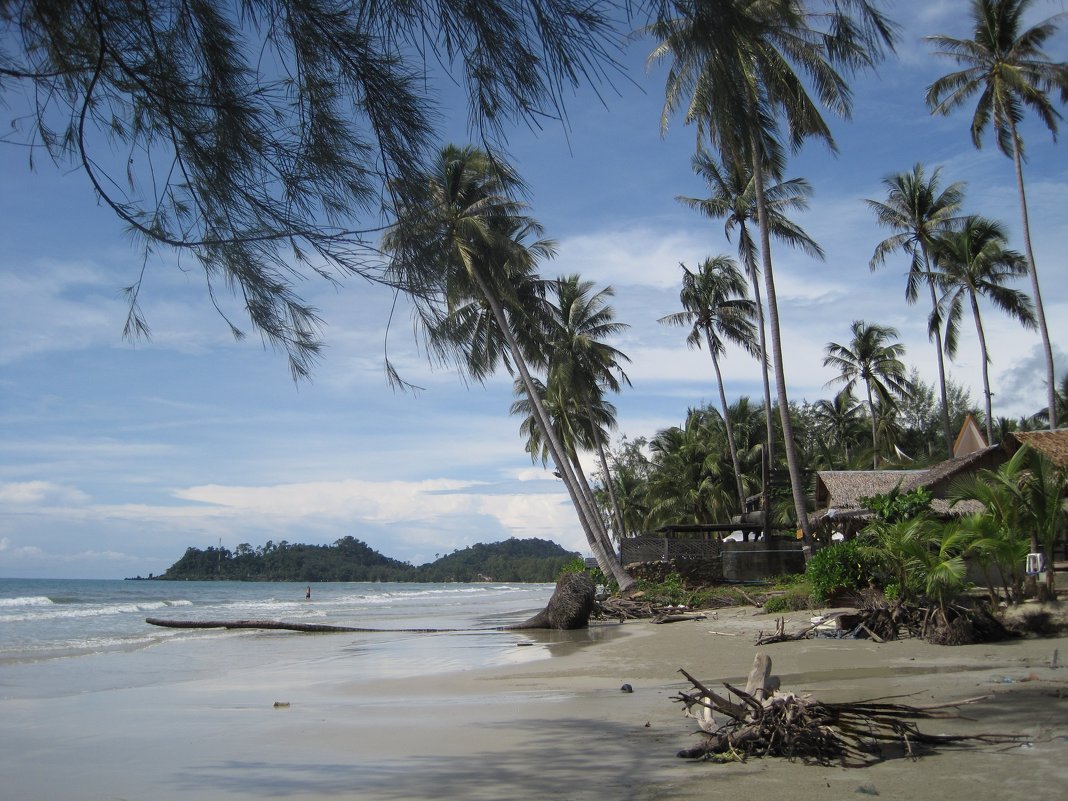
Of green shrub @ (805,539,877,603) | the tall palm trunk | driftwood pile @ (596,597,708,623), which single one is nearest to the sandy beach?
green shrub @ (805,539,877,603)

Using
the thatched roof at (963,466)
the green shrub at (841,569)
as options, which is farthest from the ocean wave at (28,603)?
the thatched roof at (963,466)

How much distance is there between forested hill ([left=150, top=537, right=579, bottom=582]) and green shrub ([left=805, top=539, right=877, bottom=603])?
82586 mm

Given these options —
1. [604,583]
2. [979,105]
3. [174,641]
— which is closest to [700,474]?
[604,583]

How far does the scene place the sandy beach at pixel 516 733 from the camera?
4.63 m

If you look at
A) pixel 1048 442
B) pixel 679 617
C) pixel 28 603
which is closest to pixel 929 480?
pixel 1048 442

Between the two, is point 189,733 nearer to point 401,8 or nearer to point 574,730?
point 574,730

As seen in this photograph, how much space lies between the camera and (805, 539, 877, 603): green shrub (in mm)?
Answer: 12491

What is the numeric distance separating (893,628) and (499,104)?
8.61 metres

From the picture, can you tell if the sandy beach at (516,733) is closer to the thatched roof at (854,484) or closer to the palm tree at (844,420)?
the thatched roof at (854,484)

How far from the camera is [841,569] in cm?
1280

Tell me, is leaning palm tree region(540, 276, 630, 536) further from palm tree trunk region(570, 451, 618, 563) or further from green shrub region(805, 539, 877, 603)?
green shrub region(805, 539, 877, 603)

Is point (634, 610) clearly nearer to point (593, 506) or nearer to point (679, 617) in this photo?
point (679, 617)

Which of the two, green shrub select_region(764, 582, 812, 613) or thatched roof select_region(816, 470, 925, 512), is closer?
green shrub select_region(764, 582, 812, 613)

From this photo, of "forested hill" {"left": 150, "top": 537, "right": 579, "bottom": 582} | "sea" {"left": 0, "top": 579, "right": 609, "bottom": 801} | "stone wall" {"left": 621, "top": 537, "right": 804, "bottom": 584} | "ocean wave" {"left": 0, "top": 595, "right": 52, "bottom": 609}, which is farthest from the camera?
"forested hill" {"left": 150, "top": 537, "right": 579, "bottom": 582}
